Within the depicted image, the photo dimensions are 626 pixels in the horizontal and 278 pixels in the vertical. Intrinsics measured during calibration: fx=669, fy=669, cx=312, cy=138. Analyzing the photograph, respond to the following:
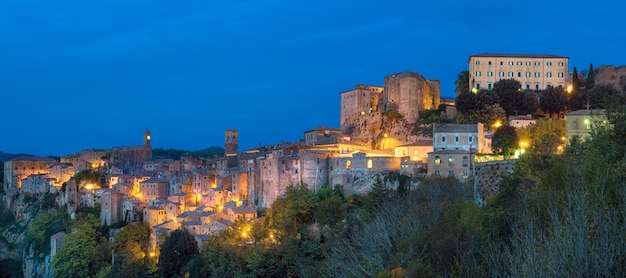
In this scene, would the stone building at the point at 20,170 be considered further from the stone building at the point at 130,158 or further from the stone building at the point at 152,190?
the stone building at the point at 152,190

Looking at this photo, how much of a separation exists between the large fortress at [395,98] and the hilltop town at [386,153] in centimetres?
9

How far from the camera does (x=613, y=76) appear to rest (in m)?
49.5

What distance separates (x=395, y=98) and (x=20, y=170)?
153 feet

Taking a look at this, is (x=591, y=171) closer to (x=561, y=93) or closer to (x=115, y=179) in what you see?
(x=561, y=93)

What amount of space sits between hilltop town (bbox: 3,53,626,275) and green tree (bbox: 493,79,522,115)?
0.25 feet

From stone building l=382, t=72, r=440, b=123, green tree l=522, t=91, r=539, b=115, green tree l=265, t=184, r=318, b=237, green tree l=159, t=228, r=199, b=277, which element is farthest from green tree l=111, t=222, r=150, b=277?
green tree l=522, t=91, r=539, b=115

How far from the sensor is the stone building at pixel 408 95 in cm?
5056

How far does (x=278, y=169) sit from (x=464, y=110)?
14058 millimetres

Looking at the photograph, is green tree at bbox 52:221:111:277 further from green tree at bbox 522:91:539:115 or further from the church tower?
green tree at bbox 522:91:539:115

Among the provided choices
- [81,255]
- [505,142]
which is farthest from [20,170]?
[505,142]

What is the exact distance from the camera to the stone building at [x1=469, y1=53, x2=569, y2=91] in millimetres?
51656

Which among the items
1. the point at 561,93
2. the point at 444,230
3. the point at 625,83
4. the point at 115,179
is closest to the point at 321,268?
the point at 444,230

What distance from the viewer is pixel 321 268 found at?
95.4 feet

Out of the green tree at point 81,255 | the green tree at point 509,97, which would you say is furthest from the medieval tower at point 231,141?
the green tree at point 509,97
